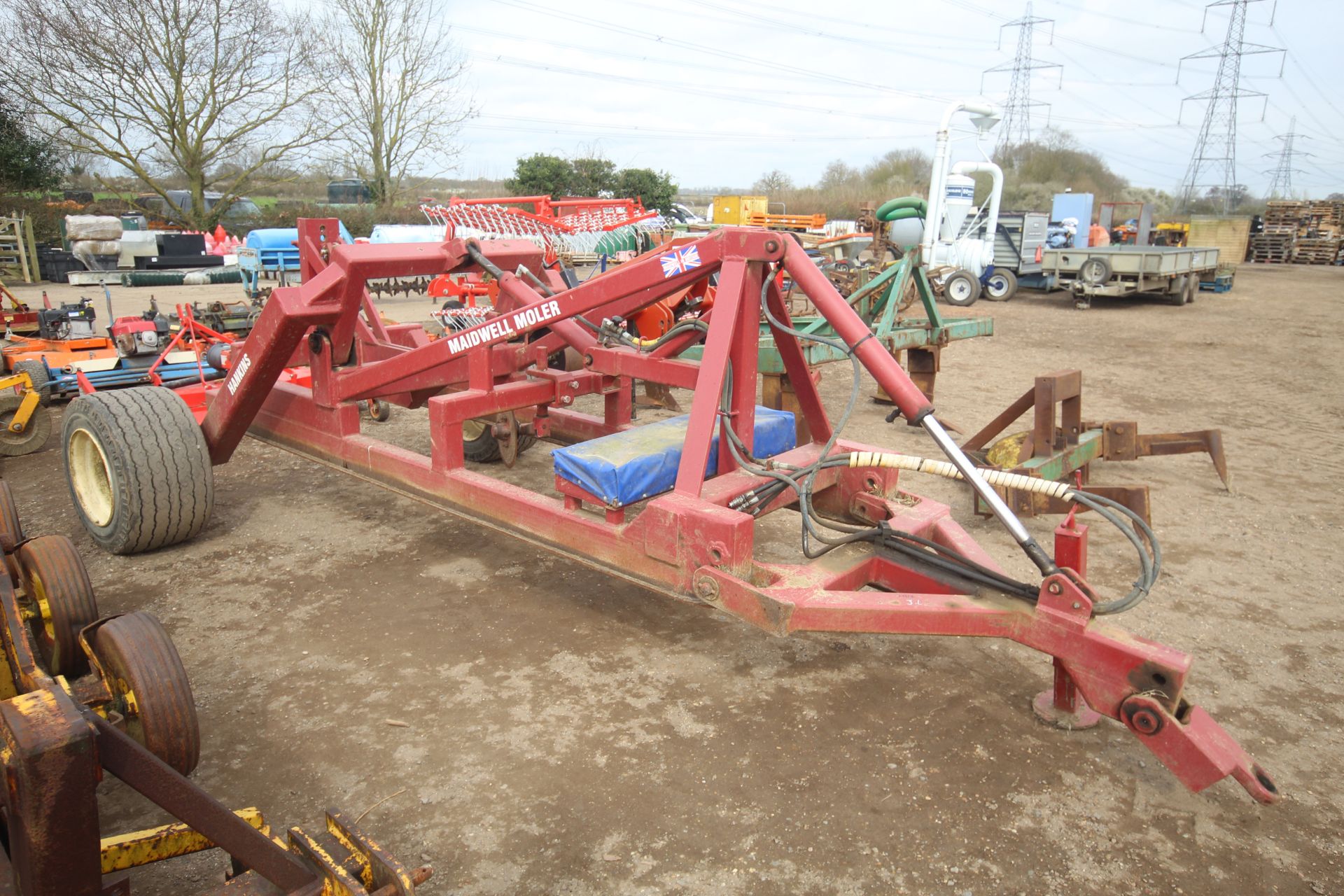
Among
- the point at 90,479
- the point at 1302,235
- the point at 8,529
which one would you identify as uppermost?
the point at 1302,235

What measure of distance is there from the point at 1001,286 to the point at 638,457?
16639 millimetres

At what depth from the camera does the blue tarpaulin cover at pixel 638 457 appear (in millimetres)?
3400

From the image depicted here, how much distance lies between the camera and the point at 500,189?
37.8 metres

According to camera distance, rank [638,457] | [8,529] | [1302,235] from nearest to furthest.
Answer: [638,457] → [8,529] → [1302,235]

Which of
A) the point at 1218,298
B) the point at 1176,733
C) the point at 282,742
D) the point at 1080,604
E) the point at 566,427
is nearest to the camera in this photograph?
the point at 1176,733

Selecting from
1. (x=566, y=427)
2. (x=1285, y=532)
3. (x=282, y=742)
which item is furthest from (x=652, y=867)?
(x=1285, y=532)

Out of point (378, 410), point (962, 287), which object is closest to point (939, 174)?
point (962, 287)

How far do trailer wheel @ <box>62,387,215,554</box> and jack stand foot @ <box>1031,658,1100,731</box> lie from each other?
4.18 meters

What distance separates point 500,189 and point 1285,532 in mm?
36428

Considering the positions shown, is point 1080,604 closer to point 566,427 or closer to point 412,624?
point 412,624

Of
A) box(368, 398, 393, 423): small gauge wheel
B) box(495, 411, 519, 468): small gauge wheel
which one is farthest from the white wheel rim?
box(495, 411, 519, 468): small gauge wheel

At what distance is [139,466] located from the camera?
4363mm

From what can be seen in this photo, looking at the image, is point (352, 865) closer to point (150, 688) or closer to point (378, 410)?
point (150, 688)

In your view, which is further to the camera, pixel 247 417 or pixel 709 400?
pixel 247 417
